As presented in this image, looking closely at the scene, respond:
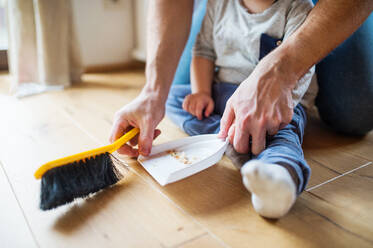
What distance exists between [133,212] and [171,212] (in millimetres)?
61

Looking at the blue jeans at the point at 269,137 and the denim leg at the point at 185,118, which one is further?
the denim leg at the point at 185,118

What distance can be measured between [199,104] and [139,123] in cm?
20

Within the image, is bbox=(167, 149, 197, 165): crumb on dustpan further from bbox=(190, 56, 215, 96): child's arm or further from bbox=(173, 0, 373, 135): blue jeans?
bbox=(173, 0, 373, 135): blue jeans

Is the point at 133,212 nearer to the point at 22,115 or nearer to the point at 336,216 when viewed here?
the point at 336,216

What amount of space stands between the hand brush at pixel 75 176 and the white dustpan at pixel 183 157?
0.07m

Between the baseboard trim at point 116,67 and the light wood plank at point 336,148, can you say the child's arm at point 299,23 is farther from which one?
the baseboard trim at point 116,67

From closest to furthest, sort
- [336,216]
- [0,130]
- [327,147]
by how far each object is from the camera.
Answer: [336,216]
[327,147]
[0,130]

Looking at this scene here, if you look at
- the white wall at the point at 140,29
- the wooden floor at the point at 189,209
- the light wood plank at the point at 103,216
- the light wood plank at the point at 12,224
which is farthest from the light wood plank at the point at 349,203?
the white wall at the point at 140,29

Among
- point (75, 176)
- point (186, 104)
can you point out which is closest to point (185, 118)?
point (186, 104)

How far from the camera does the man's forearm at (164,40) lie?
2.30 feet

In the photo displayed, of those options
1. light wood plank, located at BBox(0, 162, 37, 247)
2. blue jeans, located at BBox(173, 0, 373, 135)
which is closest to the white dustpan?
light wood plank, located at BBox(0, 162, 37, 247)

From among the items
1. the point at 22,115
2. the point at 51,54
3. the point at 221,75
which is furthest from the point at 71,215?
the point at 51,54

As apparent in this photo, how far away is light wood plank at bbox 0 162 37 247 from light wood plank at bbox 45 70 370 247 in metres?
0.22

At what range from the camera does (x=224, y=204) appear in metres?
0.51
